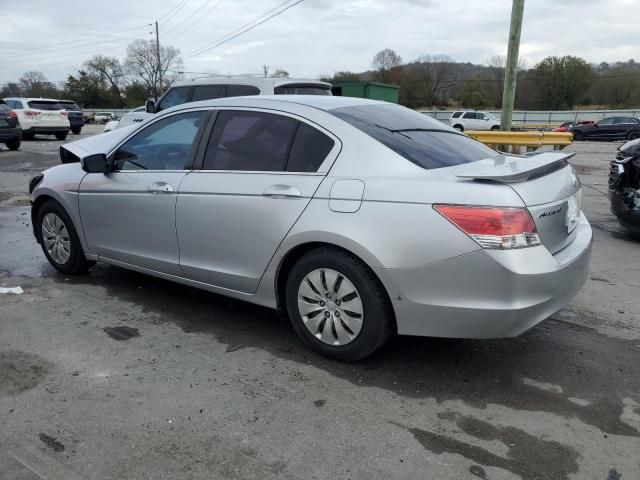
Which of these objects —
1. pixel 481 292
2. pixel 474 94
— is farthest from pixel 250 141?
pixel 474 94

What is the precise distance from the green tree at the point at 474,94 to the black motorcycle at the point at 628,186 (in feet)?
218

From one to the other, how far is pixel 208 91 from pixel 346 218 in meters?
7.90

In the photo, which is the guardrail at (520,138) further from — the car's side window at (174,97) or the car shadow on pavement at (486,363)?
the car shadow on pavement at (486,363)

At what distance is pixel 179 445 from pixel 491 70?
251ft

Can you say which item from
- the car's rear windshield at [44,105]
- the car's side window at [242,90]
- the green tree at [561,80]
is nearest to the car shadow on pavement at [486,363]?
the car's side window at [242,90]

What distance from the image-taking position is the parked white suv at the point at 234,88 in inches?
371

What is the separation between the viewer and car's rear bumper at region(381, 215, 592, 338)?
2.80 m

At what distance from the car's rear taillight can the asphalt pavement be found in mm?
893

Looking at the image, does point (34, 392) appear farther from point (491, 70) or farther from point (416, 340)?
point (491, 70)

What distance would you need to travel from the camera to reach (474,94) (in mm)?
70250

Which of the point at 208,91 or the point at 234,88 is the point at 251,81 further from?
the point at 208,91


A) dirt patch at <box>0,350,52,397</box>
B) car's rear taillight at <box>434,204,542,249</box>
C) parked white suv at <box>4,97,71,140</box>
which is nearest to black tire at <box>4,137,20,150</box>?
parked white suv at <box>4,97,71,140</box>

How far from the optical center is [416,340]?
12.3 ft

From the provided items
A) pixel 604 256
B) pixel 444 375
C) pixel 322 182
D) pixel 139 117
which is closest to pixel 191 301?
pixel 322 182
